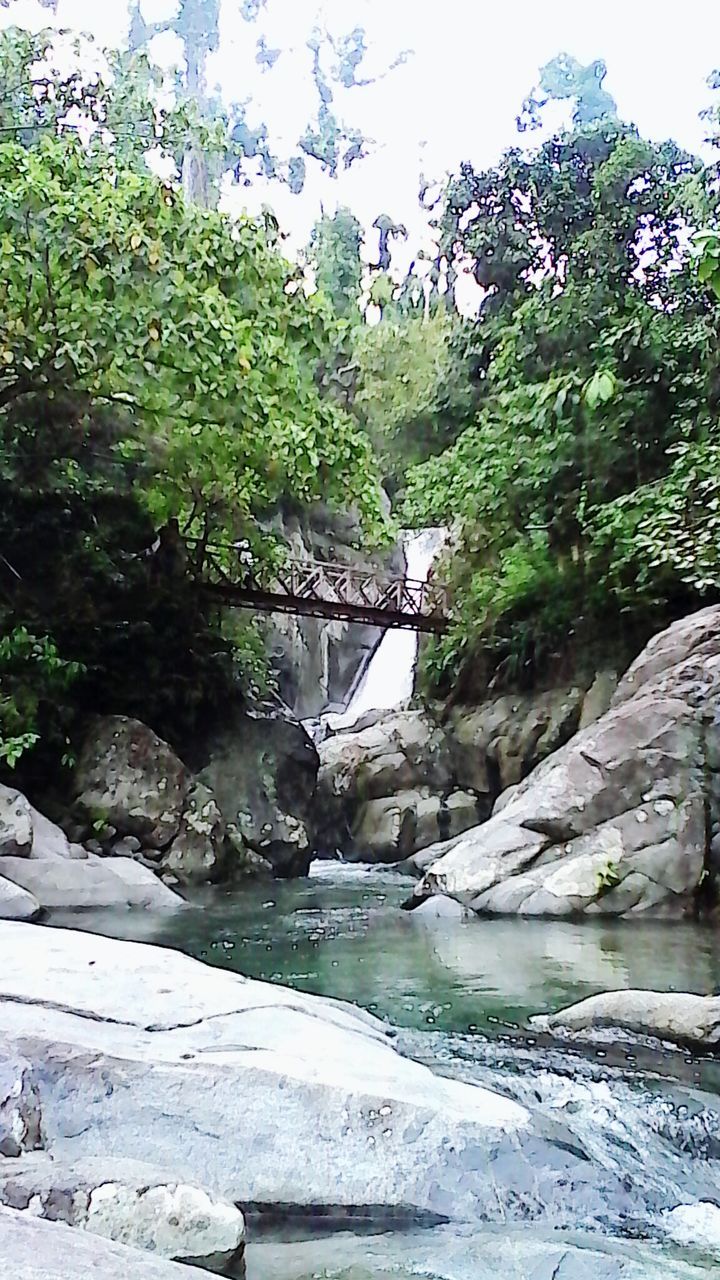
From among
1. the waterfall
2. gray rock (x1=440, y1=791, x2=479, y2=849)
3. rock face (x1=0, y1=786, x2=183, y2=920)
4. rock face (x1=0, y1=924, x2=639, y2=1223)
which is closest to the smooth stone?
rock face (x1=0, y1=786, x2=183, y2=920)

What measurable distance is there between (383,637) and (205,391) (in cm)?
1418

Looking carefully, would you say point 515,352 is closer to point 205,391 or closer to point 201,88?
point 205,391

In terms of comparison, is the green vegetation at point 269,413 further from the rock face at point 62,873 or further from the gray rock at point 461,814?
the gray rock at point 461,814

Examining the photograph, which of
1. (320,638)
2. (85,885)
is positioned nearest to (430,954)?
(85,885)

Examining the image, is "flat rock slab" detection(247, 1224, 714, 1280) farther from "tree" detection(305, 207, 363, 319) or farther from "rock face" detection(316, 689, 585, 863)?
"tree" detection(305, 207, 363, 319)

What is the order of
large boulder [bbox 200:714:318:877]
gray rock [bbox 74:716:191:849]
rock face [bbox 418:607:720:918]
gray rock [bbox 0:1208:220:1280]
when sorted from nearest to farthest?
gray rock [bbox 0:1208:220:1280] < rock face [bbox 418:607:720:918] < gray rock [bbox 74:716:191:849] < large boulder [bbox 200:714:318:877]

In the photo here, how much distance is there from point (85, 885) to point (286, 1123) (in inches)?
→ 266

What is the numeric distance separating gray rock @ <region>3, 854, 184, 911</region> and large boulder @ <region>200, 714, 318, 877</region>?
284 centimetres

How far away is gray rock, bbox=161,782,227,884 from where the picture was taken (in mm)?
11398

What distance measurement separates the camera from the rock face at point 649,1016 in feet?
14.8

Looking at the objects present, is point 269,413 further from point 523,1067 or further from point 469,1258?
point 469,1258

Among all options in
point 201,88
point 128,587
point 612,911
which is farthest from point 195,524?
point 201,88

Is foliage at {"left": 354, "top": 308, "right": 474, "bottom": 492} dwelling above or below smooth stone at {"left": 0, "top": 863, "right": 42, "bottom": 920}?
above

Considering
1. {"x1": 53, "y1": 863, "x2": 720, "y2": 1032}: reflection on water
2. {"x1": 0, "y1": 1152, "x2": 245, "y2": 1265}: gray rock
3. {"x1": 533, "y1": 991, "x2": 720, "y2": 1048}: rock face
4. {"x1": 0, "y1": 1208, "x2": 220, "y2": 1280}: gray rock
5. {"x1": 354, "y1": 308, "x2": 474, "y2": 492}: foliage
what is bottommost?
{"x1": 53, "y1": 863, "x2": 720, "y2": 1032}: reflection on water
